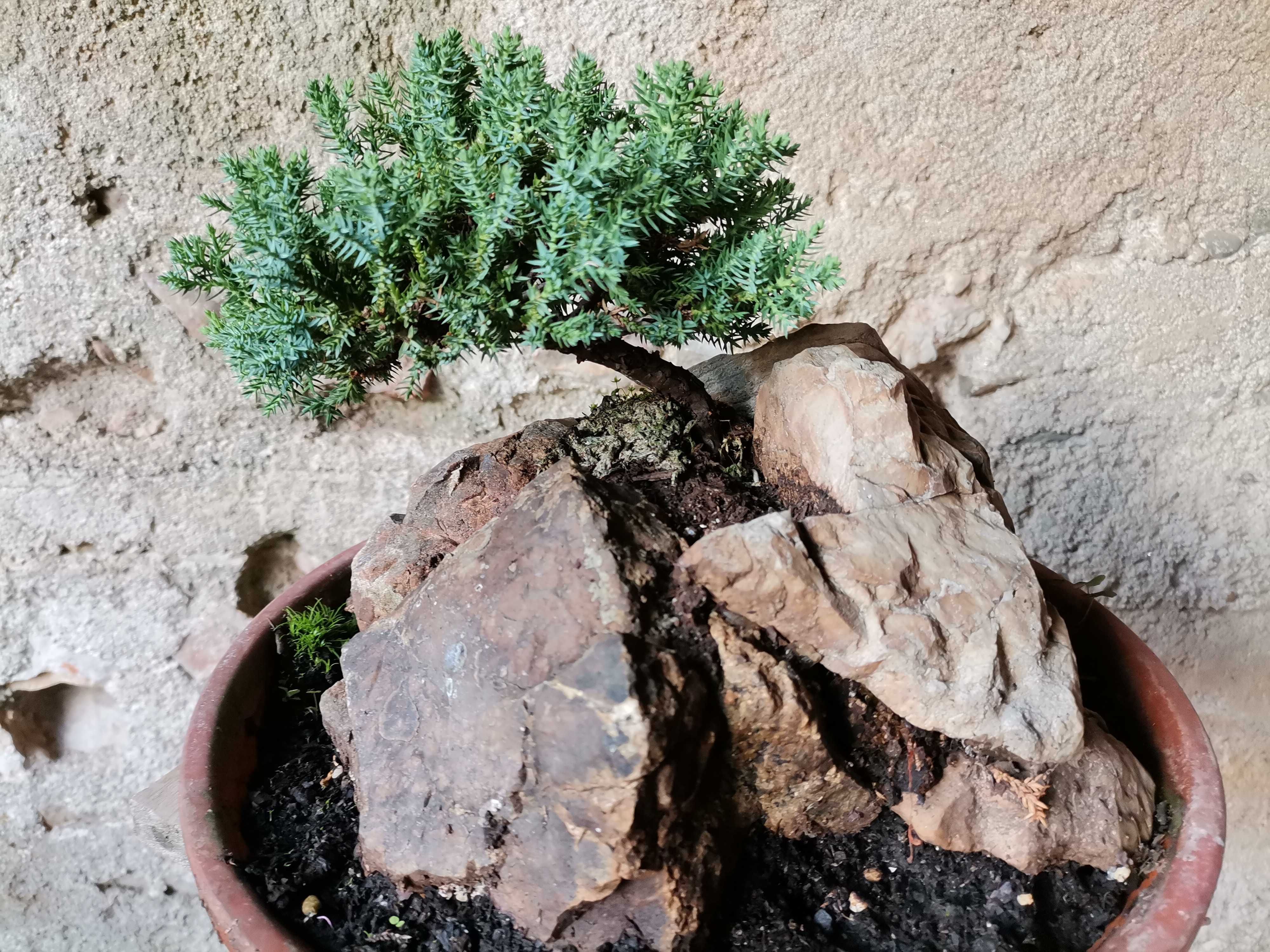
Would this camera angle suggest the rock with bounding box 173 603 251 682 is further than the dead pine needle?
Yes

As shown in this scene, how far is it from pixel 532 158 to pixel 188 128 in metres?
→ 1.26

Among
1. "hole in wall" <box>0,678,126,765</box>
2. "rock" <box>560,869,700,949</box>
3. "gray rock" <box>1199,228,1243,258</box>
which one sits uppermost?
"gray rock" <box>1199,228,1243,258</box>

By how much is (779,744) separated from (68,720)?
2.15 meters

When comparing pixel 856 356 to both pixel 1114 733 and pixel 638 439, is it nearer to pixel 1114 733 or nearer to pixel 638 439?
pixel 638 439

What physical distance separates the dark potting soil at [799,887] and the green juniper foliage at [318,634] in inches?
13.4

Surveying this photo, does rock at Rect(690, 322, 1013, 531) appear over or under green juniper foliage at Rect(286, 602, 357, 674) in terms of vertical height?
over

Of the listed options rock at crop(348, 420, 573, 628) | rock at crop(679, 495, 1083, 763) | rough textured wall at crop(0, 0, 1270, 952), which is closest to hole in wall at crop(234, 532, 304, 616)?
rough textured wall at crop(0, 0, 1270, 952)

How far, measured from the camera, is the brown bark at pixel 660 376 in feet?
4.40

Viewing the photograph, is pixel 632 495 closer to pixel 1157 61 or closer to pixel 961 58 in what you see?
pixel 961 58

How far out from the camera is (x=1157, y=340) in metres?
2.22

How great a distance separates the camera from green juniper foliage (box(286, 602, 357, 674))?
5.41 ft

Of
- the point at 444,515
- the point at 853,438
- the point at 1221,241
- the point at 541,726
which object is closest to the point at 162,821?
the point at 444,515

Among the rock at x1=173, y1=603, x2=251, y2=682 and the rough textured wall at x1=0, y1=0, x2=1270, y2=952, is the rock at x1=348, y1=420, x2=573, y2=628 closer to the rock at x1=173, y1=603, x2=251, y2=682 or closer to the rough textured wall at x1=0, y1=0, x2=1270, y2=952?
the rough textured wall at x1=0, y1=0, x2=1270, y2=952

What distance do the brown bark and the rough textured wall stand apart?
0.95 meters
